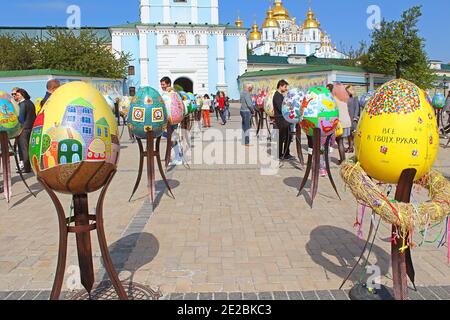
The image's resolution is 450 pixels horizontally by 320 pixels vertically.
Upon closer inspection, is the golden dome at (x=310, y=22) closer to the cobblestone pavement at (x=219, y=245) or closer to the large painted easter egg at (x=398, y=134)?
the cobblestone pavement at (x=219, y=245)

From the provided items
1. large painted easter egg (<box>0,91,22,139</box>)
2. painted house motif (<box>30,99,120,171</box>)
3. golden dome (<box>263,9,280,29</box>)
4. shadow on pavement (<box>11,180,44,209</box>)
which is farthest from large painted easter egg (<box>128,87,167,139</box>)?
golden dome (<box>263,9,280,29</box>)

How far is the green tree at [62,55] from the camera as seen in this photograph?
31750 millimetres

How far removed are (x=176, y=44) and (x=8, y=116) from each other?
128 feet

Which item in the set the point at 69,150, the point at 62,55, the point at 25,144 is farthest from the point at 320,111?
the point at 62,55

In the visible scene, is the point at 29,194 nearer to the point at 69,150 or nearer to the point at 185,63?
the point at 69,150

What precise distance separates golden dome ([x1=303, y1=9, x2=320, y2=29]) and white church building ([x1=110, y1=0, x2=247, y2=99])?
50673 millimetres

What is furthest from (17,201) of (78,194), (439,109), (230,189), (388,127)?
(439,109)

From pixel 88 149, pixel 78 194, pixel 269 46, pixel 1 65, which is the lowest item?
pixel 78 194

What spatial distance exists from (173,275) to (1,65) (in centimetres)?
3488

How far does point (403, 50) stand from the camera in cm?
2947

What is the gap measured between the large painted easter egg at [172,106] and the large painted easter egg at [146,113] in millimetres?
1606

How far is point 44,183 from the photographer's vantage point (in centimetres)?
291

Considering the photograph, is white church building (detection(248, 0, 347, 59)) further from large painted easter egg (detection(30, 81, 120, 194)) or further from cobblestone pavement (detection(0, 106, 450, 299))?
large painted easter egg (detection(30, 81, 120, 194))
